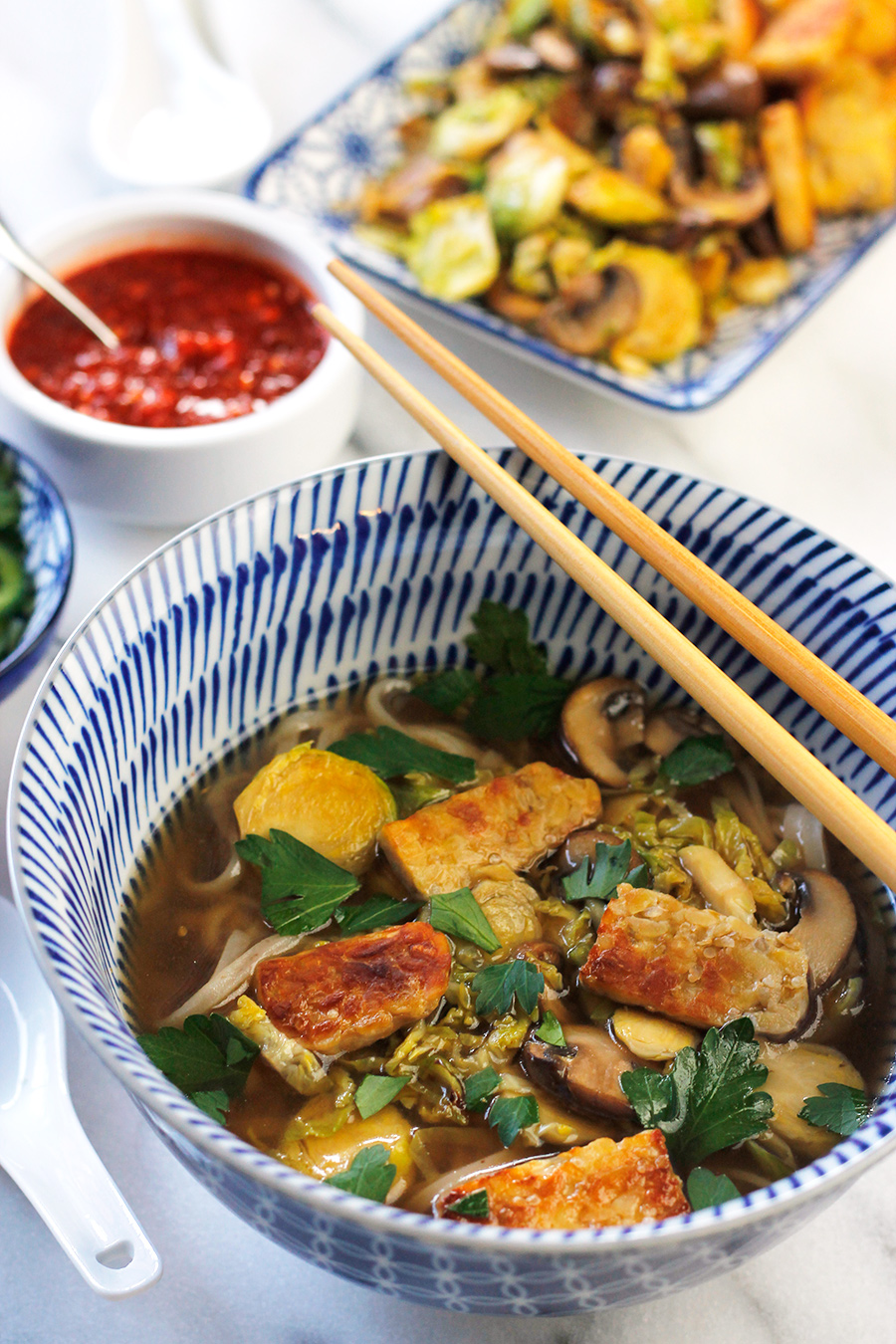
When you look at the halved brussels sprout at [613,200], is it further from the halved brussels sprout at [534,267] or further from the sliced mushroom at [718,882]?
the sliced mushroom at [718,882]

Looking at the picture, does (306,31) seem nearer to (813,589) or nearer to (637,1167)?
(813,589)

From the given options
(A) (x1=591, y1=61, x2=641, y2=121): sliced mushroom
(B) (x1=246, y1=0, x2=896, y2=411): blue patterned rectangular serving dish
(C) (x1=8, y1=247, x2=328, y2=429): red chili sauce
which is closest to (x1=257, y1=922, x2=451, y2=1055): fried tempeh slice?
(C) (x1=8, y1=247, x2=328, y2=429): red chili sauce

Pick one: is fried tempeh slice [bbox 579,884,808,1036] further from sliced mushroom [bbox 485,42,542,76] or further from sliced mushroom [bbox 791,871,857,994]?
sliced mushroom [bbox 485,42,542,76]

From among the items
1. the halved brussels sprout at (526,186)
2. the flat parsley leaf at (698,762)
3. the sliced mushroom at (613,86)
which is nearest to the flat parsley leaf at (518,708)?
the flat parsley leaf at (698,762)

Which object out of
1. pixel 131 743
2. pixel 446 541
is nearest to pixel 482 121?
pixel 446 541

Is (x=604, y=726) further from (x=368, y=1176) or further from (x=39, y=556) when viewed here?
(x=39, y=556)

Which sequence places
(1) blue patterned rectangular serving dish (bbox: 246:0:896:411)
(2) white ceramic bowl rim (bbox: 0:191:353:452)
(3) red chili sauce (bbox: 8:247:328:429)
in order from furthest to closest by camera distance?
(1) blue patterned rectangular serving dish (bbox: 246:0:896:411) < (3) red chili sauce (bbox: 8:247:328:429) < (2) white ceramic bowl rim (bbox: 0:191:353:452)

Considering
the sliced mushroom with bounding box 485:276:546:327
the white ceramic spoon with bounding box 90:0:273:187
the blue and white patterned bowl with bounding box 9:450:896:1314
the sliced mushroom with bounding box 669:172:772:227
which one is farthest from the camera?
the white ceramic spoon with bounding box 90:0:273:187
